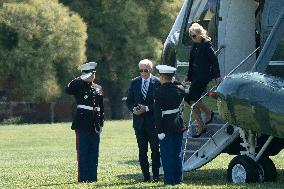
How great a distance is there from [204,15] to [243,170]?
3.60 meters

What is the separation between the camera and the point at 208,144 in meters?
14.2

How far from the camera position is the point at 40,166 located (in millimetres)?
19266

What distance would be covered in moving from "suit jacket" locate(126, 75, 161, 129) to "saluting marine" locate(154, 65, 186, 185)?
4.31ft

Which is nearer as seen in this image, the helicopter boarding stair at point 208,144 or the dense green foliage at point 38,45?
the helicopter boarding stair at point 208,144

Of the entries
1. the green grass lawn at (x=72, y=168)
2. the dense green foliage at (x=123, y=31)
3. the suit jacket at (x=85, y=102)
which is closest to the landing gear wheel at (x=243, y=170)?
the green grass lawn at (x=72, y=168)

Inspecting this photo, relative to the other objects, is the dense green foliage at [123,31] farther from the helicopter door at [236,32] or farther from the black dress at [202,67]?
the black dress at [202,67]

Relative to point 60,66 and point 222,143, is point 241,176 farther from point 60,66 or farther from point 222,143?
point 60,66

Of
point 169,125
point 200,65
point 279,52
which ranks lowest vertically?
point 169,125

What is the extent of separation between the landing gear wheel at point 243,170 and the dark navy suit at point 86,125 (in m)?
2.40

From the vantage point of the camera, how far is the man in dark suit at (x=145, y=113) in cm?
1411

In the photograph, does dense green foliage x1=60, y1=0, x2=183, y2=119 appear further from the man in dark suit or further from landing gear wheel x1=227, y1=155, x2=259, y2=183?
landing gear wheel x1=227, y1=155, x2=259, y2=183

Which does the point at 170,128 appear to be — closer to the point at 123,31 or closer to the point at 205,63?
the point at 205,63

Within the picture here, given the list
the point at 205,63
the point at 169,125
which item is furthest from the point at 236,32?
the point at 169,125

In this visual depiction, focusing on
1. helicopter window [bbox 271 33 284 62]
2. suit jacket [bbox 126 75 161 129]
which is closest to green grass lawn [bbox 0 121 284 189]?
suit jacket [bbox 126 75 161 129]
